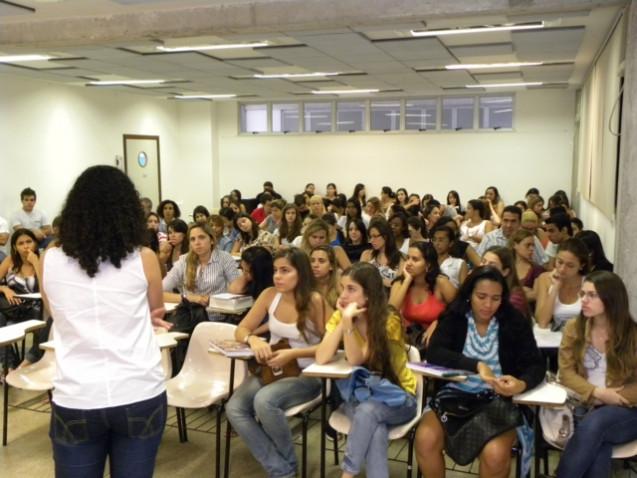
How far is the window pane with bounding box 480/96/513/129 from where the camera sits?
497 inches

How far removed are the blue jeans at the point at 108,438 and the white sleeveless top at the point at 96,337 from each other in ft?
0.10

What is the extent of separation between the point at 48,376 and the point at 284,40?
4.31m

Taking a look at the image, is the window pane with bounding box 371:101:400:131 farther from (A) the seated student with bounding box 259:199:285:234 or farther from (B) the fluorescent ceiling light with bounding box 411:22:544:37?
(B) the fluorescent ceiling light with bounding box 411:22:544:37

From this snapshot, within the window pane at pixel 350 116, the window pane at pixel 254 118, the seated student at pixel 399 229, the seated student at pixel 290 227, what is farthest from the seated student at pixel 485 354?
the window pane at pixel 254 118

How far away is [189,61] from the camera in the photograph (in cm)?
806

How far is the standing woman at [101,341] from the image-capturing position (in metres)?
1.85

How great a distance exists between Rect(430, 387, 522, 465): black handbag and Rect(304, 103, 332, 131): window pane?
446 inches

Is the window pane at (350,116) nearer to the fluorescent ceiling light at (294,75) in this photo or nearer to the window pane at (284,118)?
the window pane at (284,118)

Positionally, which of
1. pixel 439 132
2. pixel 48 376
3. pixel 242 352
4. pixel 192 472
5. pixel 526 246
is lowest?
pixel 192 472

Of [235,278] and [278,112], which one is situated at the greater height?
[278,112]

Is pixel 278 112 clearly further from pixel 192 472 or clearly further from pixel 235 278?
pixel 192 472

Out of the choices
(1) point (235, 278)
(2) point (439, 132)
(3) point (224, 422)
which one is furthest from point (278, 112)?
(3) point (224, 422)

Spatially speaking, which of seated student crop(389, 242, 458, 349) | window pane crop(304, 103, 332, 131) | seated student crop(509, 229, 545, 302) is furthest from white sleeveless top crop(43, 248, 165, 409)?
window pane crop(304, 103, 332, 131)

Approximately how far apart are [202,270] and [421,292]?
1.71 metres
